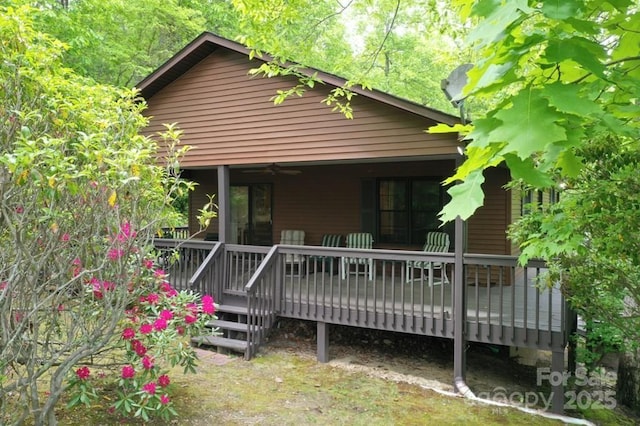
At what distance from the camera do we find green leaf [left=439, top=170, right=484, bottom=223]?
135cm

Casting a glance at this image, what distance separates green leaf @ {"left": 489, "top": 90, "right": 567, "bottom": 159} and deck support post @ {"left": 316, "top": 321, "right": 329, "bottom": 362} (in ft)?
19.5

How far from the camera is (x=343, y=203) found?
1052cm

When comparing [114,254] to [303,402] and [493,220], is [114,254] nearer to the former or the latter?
[303,402]

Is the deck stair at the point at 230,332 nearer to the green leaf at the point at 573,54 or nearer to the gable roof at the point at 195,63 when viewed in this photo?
the gable roof at the point at 195,63

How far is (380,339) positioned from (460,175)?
263 inches

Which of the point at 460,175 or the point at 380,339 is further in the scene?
the point at 380,339

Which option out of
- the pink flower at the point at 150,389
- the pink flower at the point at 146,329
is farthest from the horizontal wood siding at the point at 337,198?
the pink flower at the point at 150,389

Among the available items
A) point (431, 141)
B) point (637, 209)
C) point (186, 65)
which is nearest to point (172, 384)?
point (431, 141)

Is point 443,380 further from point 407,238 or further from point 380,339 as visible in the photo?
point 407,238

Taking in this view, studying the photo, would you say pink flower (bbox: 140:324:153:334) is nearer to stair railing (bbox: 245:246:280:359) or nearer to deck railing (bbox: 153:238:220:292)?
stair railing (bbox: 245:246:280:359)

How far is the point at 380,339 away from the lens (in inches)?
308

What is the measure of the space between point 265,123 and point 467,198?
6.76 metres

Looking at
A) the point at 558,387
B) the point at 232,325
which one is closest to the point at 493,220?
the point at 558,387

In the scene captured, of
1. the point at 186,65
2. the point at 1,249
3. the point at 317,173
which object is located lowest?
the point at 1,249
